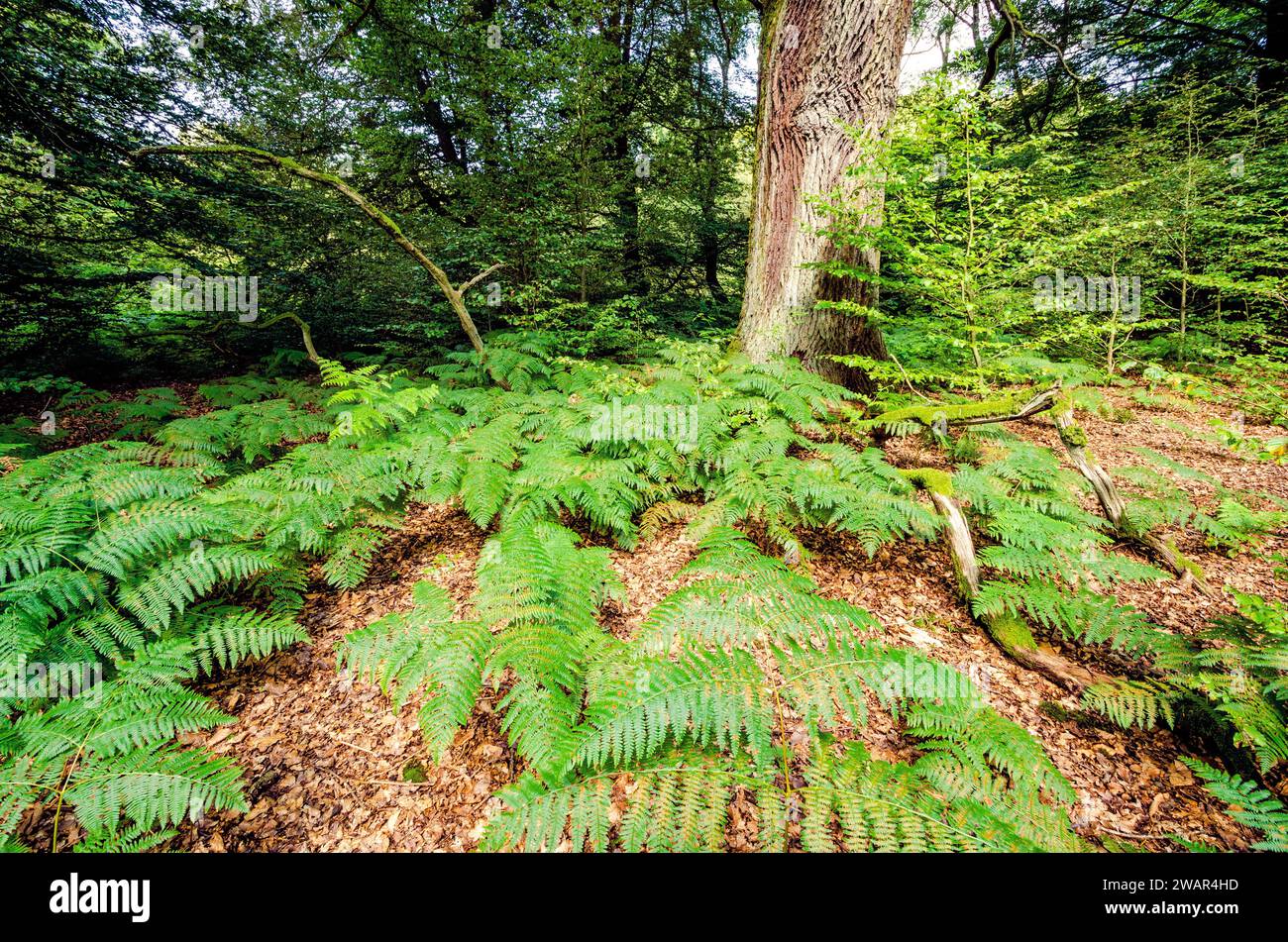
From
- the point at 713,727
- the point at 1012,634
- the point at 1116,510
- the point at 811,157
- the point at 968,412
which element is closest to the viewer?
the point at 713,727

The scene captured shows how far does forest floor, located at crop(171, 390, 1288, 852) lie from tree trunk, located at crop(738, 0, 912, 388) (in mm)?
2209

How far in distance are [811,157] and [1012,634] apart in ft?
13.7

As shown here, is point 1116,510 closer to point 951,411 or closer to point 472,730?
point 951,411

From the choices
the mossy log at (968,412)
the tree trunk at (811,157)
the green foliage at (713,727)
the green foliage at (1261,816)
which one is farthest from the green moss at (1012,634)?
the tree trunk at (811,157)

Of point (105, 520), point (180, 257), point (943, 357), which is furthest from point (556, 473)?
point (180, 257)

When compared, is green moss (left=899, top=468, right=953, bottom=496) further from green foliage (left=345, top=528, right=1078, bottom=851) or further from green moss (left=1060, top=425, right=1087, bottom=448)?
green foliage (left=345, top=528, right=1078, bottom=851)

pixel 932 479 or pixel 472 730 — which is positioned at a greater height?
pixel 932 479

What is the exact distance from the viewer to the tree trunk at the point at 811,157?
3.85 m

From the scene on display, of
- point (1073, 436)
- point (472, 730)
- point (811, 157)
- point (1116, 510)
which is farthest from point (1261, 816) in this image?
point (811, 157)

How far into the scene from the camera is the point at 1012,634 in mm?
2484

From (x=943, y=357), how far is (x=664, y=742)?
16.2 feet

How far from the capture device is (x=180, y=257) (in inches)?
261

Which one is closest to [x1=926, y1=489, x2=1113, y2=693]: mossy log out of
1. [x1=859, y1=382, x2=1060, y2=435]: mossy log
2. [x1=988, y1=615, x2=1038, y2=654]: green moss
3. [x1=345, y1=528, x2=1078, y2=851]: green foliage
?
[x1=988, y1=615, x2=1038, y2=654]: green moss

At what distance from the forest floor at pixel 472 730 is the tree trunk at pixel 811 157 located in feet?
7.25
